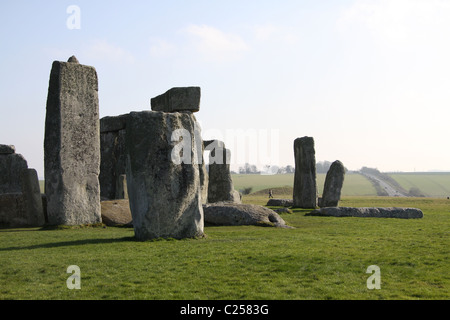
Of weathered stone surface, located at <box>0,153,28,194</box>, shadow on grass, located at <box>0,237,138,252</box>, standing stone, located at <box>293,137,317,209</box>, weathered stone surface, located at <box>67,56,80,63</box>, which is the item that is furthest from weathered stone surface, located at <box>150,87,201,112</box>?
shadow on grass, located at <box>0,237,138,252</box>

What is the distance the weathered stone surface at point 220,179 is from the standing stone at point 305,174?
4248 mm

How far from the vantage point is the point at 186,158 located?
11.8m

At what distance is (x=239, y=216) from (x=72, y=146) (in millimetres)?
5748

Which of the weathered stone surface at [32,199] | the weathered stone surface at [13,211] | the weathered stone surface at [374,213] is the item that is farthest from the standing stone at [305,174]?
the weathered stone surface at [13,211]

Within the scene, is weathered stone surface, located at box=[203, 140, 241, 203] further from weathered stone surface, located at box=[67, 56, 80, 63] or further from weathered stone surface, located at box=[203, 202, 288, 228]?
weathered stone surface, located at box=[67, 56, 80, 63]

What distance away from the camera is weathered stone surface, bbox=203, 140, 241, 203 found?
2411 centimetres

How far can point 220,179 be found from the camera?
24.4 m

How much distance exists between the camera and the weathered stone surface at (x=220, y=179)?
2411cm

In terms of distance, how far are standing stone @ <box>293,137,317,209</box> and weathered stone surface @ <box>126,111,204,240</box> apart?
16030 mm

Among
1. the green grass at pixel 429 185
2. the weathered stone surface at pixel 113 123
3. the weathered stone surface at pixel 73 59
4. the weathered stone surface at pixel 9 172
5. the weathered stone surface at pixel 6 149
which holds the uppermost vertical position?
the weathered stone surface at pixel 73 59

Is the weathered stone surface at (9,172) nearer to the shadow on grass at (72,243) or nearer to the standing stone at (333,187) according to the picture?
the shadow on grass at (72,243)

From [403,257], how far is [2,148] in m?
20.7
